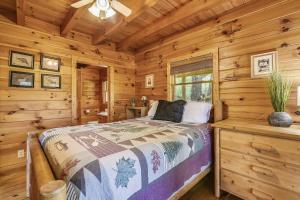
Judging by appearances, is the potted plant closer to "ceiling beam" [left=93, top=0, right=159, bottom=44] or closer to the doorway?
"ceiling beam" [left=93, top=0, right=159, bottom=44]

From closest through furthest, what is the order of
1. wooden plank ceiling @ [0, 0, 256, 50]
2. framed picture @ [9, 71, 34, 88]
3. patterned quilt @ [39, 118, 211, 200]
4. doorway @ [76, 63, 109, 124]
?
patterned quilt @ [39, 118, 211, 200], wooden plank ceiling @ [0, 0, 256, 50], framed picture @ [9, 71, 34, 88], doorway @ [76, 63, 109, 124]

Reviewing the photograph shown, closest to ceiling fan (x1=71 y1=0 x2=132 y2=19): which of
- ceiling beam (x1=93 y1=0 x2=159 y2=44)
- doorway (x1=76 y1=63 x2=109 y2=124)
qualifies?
ceiling beam (x1=93 y1=0 x2=159 y2=44)

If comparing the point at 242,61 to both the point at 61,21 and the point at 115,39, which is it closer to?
the point at 115,39

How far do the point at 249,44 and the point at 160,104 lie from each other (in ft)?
5.02

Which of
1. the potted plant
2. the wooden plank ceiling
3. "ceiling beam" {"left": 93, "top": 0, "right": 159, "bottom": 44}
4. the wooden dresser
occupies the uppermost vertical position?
the wooden plank ceiling

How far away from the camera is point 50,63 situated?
2.71 m

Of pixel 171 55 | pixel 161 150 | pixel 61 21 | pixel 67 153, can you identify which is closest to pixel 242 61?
pixel 171 55

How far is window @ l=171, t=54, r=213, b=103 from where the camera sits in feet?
8.59

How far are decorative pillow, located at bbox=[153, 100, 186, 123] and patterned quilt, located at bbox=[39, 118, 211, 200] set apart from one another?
604 mm

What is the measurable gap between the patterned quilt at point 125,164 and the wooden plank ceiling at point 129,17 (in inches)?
63.7

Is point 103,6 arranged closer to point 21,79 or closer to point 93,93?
point 21,79

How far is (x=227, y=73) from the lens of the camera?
7.64 ft

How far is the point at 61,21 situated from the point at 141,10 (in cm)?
157

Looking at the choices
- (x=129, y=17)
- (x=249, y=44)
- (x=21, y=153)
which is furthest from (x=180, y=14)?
(x=21, y=153)
